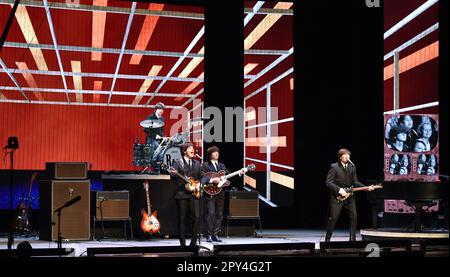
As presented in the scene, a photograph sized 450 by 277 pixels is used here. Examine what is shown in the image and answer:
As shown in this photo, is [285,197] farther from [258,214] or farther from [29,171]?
[29,171]

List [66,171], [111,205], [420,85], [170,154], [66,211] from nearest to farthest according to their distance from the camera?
[66,211] → [66,171] → [111,205] → [170,154] → [420,85]

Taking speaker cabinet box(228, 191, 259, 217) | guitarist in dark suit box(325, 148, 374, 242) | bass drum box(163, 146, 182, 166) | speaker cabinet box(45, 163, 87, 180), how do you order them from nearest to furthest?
guitarist in dark suit box(325, 148, 374, 242) → speaker cabinet box(45, 163, 87, 180) → bass drum box(163, 146, 182, 166) → speaker cabinet box(228, 191, 259, 217)

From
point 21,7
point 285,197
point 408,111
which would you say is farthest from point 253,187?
point 21,7

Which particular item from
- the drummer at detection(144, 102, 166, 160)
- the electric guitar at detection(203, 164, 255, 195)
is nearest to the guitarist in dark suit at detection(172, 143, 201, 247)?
the electric guitar at detection(203, 164, 255, 195)

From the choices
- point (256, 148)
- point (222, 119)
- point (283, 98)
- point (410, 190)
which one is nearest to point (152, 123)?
point (222, 119)

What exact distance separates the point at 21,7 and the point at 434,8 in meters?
7.75

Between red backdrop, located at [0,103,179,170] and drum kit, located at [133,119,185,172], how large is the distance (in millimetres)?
233

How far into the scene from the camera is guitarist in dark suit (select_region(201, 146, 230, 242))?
39.2 feet

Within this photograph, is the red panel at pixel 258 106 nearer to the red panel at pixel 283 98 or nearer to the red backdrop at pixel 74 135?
the red panel at pixel 283 98

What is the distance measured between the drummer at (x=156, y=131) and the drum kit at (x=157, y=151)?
0.06 ft

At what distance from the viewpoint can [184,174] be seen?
1088 centimetres

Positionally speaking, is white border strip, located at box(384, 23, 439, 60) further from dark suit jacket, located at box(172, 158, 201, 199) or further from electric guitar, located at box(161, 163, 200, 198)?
electric guitar, located at box(161, 163, 200, 198)

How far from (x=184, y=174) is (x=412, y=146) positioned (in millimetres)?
4899

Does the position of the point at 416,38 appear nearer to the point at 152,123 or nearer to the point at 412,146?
the point at 412,146
